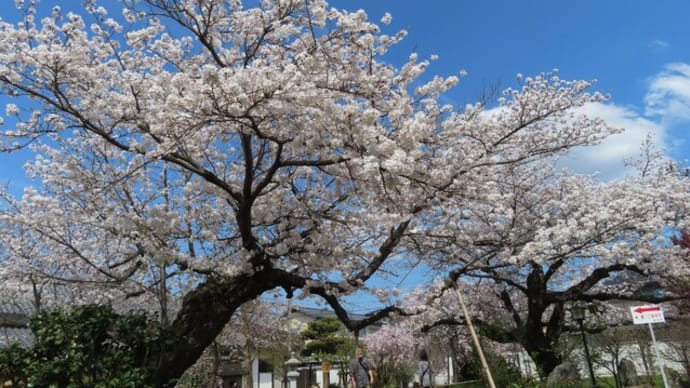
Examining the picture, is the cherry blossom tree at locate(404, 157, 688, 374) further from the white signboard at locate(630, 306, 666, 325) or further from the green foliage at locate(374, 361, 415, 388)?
the green foliage at locate(374, 361, 415, 388)

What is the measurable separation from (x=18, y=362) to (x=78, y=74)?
301 centimetres

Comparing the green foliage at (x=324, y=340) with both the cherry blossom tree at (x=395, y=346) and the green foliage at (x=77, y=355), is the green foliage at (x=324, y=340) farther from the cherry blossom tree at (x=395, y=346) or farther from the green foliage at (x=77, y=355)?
the green foliage at (x=77, y=355)

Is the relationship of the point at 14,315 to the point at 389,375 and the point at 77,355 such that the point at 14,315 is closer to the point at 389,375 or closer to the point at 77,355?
the point at 77,355

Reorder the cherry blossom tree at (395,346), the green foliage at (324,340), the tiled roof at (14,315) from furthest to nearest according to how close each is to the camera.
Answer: the cherry blossom tree at (395,346) < the green foliage at (324,340) < the tiled roof at (14,315)

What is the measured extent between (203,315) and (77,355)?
1632mm

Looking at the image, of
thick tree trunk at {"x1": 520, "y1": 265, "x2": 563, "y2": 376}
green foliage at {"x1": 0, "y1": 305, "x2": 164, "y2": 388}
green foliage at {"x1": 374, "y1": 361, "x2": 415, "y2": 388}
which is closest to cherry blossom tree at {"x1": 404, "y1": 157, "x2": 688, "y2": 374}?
thick tree trunk at {"x1": 520, "y1": 265, "x2": 563, "y2": 376}

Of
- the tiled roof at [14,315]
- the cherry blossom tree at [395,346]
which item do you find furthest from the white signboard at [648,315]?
the cherry blossom tree at [395,346]

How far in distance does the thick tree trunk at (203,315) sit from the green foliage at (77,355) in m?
0.46

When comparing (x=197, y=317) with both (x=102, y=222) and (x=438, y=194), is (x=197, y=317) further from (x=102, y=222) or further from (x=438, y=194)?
(x=438, y=194)

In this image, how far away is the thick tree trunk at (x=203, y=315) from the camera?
565 centimetres

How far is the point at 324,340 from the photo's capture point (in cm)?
2050

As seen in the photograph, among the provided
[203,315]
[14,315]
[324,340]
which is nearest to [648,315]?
[203,315]

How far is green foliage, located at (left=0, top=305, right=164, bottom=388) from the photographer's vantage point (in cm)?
459

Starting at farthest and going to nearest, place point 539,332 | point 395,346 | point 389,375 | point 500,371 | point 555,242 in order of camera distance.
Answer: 1. point 395,346
2. point 389,375
3. point 500,371
4. point 539,332
5. point 555,242
